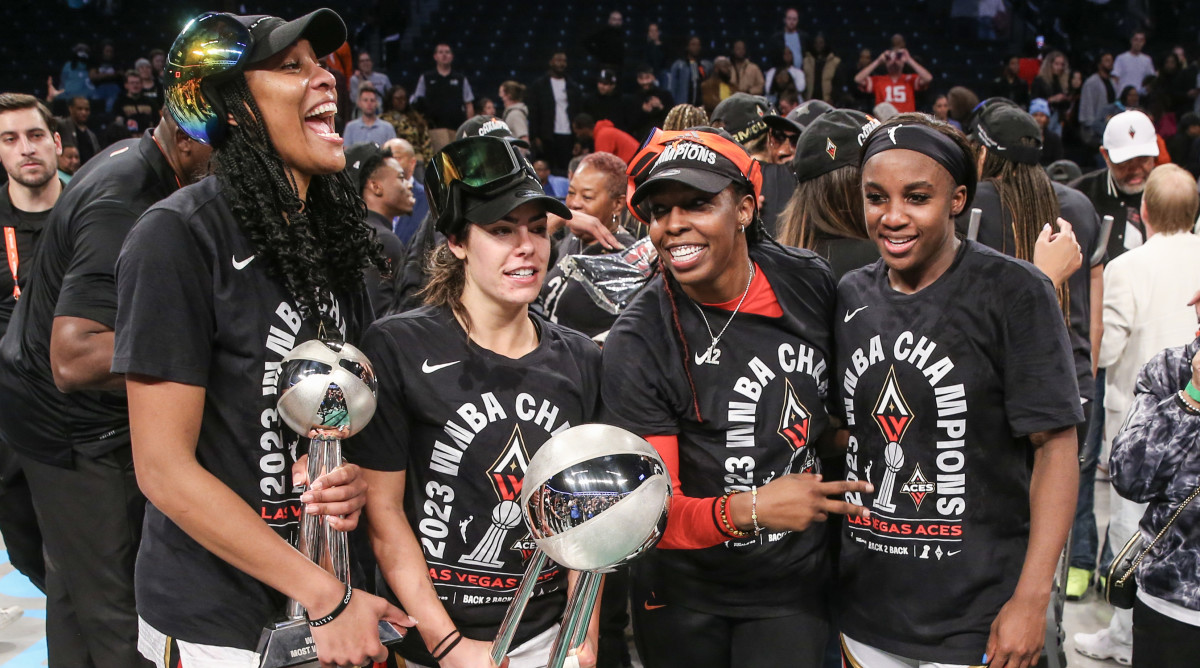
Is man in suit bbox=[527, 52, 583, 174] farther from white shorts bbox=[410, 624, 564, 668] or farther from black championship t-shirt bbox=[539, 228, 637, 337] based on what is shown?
white shorts bbox=[410, 624, 564, 668]

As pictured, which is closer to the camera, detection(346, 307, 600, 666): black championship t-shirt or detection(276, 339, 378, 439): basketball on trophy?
detection(276, 339, 378, 439): basketball on trophy

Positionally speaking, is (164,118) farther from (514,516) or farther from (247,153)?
(514,516)

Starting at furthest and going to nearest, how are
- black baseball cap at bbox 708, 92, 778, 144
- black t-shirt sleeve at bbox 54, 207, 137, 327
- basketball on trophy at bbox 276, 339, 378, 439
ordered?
1. black baseball cap at bbox 708, 92, 778, 144
2. black t-shirt sleeve at bbox 54, 207, 137, 327
3. basketball on trophy at bbox 276, 339, 378, 439

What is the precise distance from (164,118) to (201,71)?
3.13 feet

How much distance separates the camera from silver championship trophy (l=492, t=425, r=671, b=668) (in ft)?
4.63

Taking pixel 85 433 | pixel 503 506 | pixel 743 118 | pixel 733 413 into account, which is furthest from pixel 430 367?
pixel 743 118

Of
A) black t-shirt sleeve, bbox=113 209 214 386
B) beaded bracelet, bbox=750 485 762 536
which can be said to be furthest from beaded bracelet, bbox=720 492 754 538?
black t-shirt sleeve, bbox=113 209 214 386

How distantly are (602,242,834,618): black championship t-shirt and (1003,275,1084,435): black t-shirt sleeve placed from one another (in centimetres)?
45

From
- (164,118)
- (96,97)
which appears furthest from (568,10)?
(164,118)

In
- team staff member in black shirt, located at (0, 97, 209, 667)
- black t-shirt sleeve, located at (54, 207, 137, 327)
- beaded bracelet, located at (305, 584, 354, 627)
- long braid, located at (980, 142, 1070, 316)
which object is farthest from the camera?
long braid, located at (980, 142, 1070, 316)

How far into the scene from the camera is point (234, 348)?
1.98 m

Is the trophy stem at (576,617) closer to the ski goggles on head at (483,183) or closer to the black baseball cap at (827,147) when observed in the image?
the ski goggles on head at (483,183)

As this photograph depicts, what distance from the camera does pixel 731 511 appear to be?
7.10 feet

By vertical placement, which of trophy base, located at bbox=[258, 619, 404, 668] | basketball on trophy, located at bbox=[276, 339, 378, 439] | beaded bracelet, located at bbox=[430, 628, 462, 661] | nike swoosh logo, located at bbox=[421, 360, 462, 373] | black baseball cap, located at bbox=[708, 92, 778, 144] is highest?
black baseball cap, located at bbox=[708, 92, 778, 144]
